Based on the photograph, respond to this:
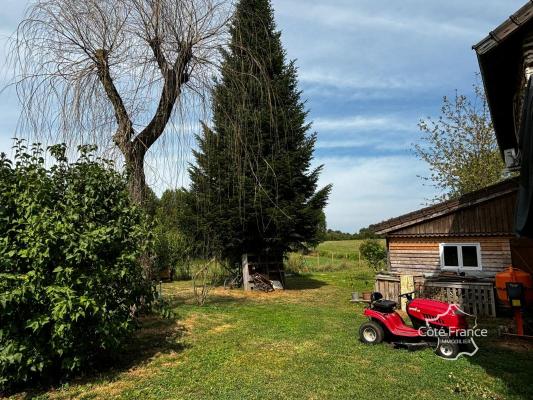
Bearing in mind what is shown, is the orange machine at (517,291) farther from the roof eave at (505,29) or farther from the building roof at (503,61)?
the roof eave at (505,29)

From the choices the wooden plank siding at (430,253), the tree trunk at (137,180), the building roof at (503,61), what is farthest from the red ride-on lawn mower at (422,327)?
the wooden plank siding at (430,253)

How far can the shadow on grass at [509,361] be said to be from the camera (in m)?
4.30

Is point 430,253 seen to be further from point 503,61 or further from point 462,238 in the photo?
point 503,61

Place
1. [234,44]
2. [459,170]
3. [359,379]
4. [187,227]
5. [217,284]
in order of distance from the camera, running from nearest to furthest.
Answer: [359,379], [234,44], [187,227], [217,284], [459,170]

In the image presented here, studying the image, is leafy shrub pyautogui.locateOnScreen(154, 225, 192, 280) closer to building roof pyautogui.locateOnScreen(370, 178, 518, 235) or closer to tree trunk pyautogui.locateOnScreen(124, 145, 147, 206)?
building roof pyautogui.locateOnScreen(370, 178, 518, 235)

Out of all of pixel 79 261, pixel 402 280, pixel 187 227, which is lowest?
pixel 402 280

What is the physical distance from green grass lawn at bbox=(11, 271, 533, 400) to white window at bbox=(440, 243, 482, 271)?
11.4ft

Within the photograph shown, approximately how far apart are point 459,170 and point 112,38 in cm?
1942

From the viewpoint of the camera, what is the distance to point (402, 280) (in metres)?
9.64

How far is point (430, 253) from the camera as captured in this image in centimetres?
1026

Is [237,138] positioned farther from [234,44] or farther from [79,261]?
[79,261]

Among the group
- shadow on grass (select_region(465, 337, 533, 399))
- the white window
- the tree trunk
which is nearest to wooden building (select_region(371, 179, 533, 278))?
the white window

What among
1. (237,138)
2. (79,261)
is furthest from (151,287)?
(237,138)

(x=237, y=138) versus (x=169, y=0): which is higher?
(x=169, y=0)
